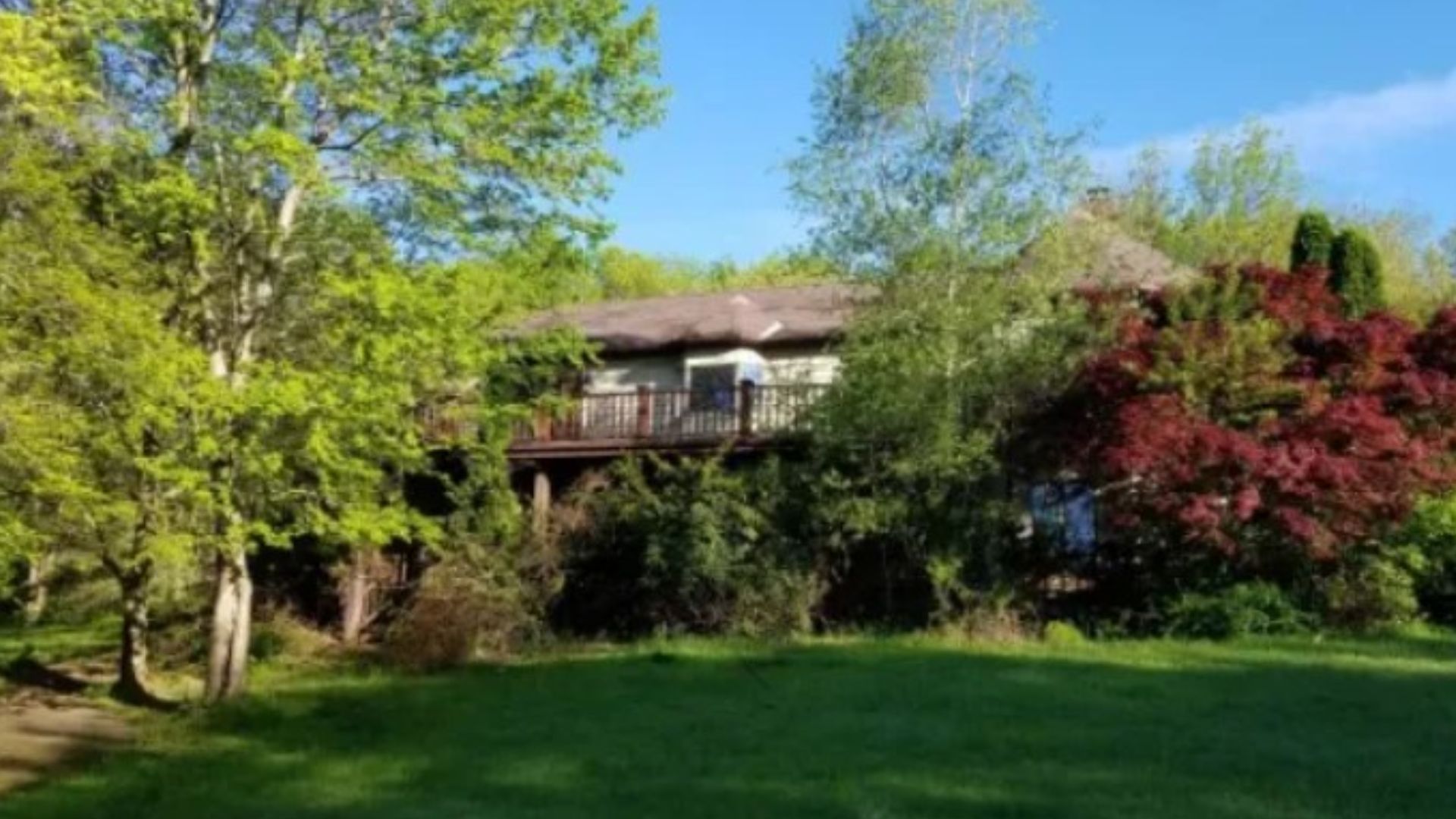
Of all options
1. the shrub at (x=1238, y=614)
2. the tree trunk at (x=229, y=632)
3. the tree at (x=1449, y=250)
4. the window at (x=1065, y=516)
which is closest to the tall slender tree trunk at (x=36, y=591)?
the tree trunk at (x=229, y=632)

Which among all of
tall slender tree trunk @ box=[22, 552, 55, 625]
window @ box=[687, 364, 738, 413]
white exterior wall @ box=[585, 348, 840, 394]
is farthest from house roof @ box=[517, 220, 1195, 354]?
tall slender tree trunk @ box=[22, 552, 55, 625]

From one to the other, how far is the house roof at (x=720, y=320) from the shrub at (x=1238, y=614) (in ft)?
29.5

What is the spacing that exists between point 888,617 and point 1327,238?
34.3 feet

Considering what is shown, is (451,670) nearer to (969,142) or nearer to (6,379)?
(6,379)

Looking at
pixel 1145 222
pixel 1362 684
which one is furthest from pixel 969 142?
pixel 1145 222

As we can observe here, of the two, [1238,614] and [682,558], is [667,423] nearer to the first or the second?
[682,558]

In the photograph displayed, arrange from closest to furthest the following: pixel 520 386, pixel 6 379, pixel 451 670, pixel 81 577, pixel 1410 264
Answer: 1. pixel 6 379
2. pixel 451 670
3. pixel 520 386
4. pixel 81 577
5. pixel 1410 264

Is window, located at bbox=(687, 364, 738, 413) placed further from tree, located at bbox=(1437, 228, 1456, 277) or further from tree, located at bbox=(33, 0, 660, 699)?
tree, located at bbox=(1437, 228, 1456, 277)

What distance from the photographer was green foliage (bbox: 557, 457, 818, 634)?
20.7 m

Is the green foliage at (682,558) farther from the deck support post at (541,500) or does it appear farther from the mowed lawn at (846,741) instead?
the mowed lawn at (846,741)

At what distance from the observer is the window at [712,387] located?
25.8 metres

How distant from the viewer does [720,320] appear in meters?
30.6

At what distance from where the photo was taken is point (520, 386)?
19.7 m

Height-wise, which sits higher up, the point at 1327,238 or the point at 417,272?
the point at 1327,238
